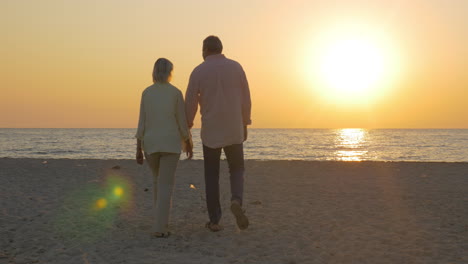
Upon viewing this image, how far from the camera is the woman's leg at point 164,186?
527 cm

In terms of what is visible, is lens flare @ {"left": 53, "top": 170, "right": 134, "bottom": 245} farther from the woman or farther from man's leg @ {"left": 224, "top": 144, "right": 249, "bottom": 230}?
man's leg @ {"left": 224, "top": 144, "right": 249, "bottom": 230}

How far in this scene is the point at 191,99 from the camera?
5.33 metres

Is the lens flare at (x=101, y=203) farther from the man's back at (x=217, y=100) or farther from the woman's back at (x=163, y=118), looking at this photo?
the man's back at (x=217, y=100)

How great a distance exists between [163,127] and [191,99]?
473 mm

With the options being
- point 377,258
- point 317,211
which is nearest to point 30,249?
point 377,258

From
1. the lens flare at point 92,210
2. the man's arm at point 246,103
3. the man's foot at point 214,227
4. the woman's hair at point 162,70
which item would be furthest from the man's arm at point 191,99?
the lens flare at point 92,210

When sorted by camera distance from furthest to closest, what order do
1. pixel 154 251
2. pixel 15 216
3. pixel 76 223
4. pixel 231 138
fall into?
pixel 15 216 < pixel 76 223 < pixel 231 138 < pixel 154 251

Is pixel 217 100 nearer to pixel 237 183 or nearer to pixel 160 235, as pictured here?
pixel 237 183

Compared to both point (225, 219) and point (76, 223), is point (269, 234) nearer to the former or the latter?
point (225, 219)

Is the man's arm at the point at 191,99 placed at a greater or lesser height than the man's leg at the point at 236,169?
greater

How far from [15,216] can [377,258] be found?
522 centimetres

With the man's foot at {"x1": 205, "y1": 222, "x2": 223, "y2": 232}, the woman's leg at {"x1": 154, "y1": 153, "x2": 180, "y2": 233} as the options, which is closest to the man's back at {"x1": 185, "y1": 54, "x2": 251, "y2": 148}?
the woman's leg at {"x1": 154, "y1": 153, "x2": 180, "y2": 233}

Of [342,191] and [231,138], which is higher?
[231,138]

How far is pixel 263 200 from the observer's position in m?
8.73
